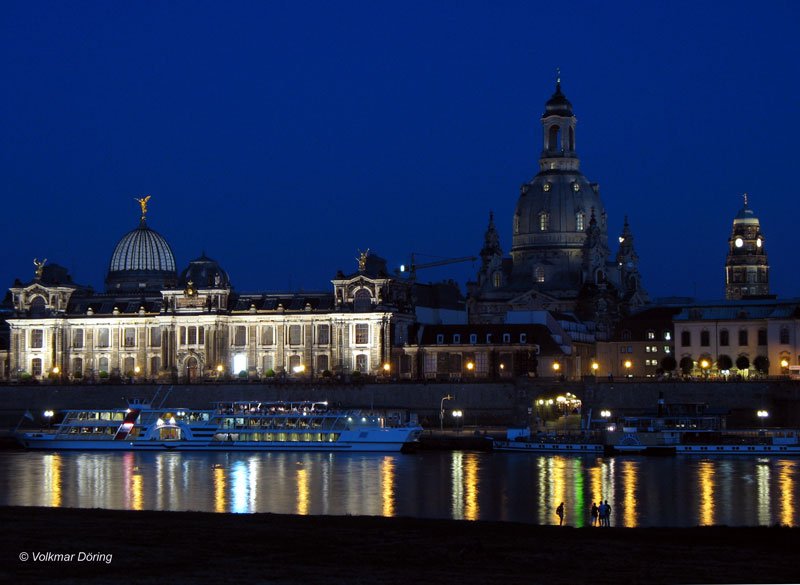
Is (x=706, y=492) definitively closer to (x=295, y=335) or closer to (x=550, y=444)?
(x=550, y=444)

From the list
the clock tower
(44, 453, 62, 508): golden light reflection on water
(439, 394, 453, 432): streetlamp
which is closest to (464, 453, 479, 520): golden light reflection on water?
(44, 453, 62, 508): golden light reflection on water

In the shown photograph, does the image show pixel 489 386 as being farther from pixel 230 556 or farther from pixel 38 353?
pixel 230 556

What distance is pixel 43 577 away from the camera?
102ft

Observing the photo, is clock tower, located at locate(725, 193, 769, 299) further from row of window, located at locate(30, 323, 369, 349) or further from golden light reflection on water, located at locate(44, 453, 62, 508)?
golden light reflection on water, located at locate(44, 453, 62, 508)

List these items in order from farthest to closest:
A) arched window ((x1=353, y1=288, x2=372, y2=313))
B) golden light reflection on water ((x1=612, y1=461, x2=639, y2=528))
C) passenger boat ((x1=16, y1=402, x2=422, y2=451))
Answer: arched window ((x1=353, y1=288, x2=372, y2=313)) → passenger boat ((x1=16, y1=402, x2=422, y2=451)) → golden light reflection on water ((x1=612, y1=461, x2=639, y2=528))

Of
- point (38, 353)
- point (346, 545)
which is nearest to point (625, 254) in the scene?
point (38, 353)

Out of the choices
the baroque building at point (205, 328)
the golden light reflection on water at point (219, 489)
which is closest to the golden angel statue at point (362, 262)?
the baroque building at point (205, 328)

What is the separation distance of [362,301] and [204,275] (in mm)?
14374

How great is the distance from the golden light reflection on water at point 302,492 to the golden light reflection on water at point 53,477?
30.3 ft

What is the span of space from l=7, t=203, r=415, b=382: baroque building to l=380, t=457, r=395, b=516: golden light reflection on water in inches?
1390

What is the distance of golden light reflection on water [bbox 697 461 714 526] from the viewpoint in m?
52.0

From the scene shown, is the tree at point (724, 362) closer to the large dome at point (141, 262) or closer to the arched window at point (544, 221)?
the arched window at point (544, 221)

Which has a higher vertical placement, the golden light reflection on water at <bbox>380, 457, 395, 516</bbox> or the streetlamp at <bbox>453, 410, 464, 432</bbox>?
the streetlamp at <bbox>453, 410, 464, 432</bbox>

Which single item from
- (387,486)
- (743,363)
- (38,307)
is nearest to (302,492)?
(387,486)
